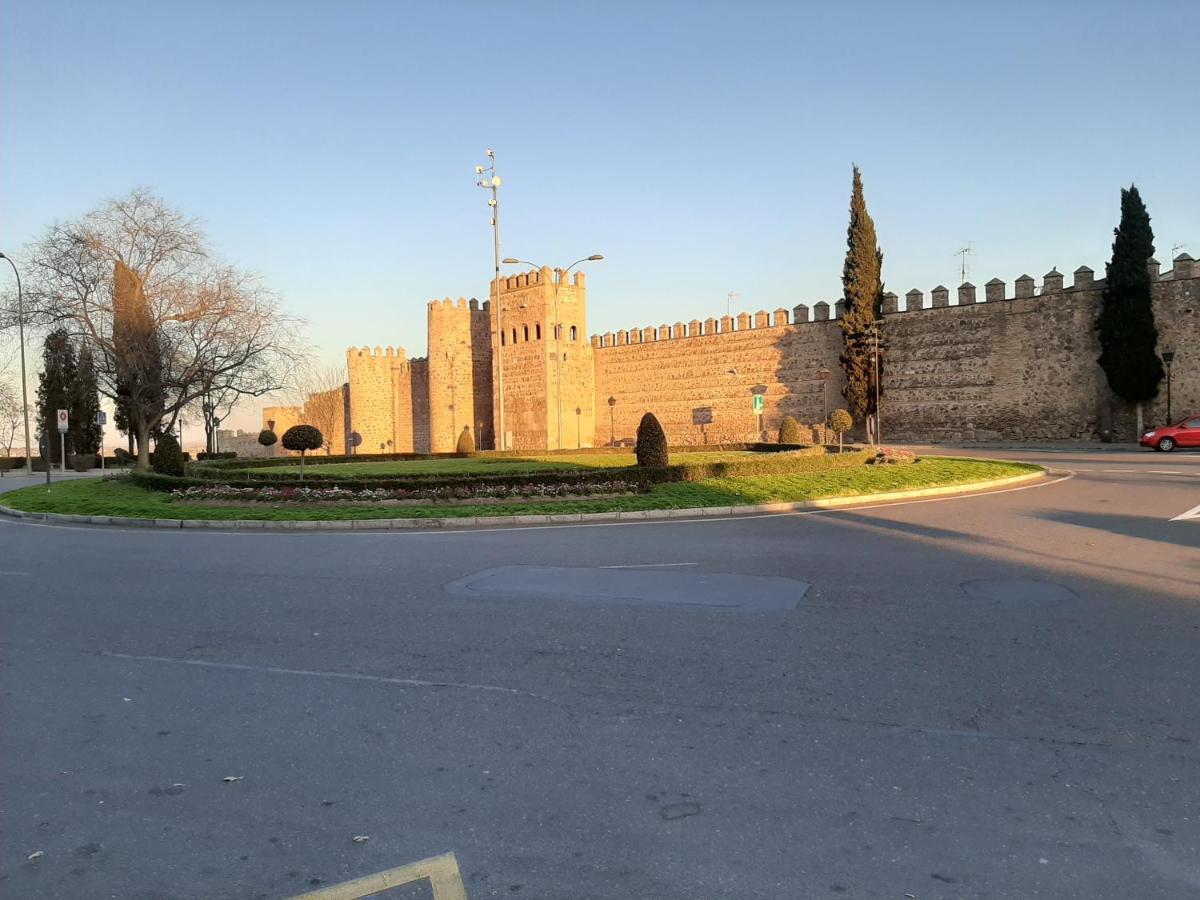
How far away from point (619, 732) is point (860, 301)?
36.8 meters

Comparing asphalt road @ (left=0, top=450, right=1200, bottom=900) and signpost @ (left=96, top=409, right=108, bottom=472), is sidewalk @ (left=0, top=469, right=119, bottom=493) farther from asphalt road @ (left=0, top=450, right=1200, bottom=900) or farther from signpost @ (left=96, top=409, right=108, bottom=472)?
asphalt road @ (left=0, top=450, right=1200, bottom=900)

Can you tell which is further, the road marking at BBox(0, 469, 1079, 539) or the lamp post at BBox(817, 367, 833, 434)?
the lamp post at BBox(817, 367, 833, 434)

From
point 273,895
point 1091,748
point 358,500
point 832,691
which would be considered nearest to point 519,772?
point 273,895

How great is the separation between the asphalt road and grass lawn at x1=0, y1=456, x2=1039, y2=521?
6141 mm

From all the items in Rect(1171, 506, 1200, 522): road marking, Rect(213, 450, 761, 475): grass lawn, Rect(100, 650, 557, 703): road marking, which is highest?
Rect(213, 450, 761, 475): grass lawn

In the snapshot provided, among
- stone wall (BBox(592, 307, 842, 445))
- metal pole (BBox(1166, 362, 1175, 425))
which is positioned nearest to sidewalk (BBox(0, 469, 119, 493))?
stone wall (BBox(592, 307, 842, 445))

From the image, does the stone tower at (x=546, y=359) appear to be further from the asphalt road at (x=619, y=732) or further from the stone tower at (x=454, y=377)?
the asphalt road at (x=619, y=732)

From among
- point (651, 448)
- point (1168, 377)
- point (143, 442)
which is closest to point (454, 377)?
point (143, 442)

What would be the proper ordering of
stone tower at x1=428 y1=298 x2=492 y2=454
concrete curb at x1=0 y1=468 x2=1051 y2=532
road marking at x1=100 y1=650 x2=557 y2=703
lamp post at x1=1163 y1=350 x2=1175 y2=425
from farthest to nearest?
stone tower at x1=428 y1=298 x2=492 y2=454 → lamp post at x1=1163 y1=350 x2=1175 y2=425 → concrete curb at x1=0 y1=468 x2=1051 y2=532 → road marking at x1=100 y1=650 x2=557 y2=703

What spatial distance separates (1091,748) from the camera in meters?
3.56

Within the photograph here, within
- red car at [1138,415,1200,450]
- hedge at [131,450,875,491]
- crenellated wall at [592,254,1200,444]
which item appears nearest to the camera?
hedge at [131,450,875,491]

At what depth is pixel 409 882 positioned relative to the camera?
2.61 meters

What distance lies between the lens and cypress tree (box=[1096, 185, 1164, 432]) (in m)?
30.0

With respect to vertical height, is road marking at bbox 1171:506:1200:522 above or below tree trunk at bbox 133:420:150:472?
below
